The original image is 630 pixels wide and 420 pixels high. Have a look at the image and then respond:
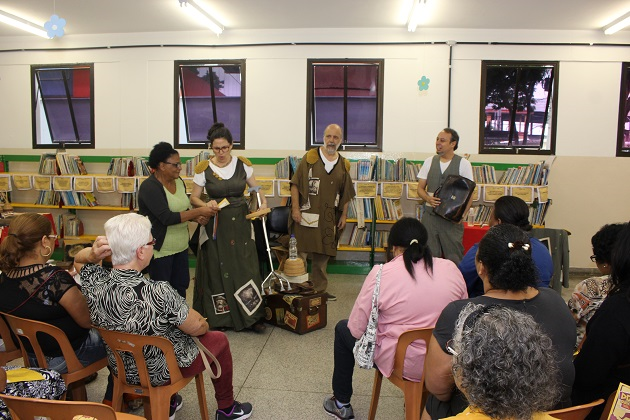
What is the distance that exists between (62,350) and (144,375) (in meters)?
0.43

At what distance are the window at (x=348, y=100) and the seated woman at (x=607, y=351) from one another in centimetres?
468

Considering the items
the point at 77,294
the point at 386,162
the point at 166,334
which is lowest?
the point at 166,334

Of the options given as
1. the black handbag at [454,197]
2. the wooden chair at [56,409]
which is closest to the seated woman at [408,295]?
the wooden chair at [56,409]

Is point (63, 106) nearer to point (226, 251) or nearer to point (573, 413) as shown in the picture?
point (226, 251)

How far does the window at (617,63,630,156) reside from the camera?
5.95 metres

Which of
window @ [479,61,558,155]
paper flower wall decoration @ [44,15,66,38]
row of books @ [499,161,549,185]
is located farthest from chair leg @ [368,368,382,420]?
window @ [479,61,558,155]

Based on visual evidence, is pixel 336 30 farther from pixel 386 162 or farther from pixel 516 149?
pixel 516 149

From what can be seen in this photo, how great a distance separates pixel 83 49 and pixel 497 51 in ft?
18.3

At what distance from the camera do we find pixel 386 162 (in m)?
5.98

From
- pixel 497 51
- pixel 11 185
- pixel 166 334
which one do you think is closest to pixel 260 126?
pixel 497 51

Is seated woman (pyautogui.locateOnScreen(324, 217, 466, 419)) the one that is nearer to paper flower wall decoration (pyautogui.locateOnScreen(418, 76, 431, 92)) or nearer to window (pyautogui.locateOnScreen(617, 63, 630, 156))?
paper flower wall decoration (pyautogui.locateOnScreen(418, 76, 431, 92))

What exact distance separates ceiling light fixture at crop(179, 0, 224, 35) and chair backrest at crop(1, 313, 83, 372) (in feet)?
12.2

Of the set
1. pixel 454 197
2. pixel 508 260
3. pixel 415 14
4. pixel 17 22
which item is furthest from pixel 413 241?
pixel 17 22

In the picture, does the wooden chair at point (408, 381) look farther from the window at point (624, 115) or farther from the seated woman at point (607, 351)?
the window at point (624, 115)
